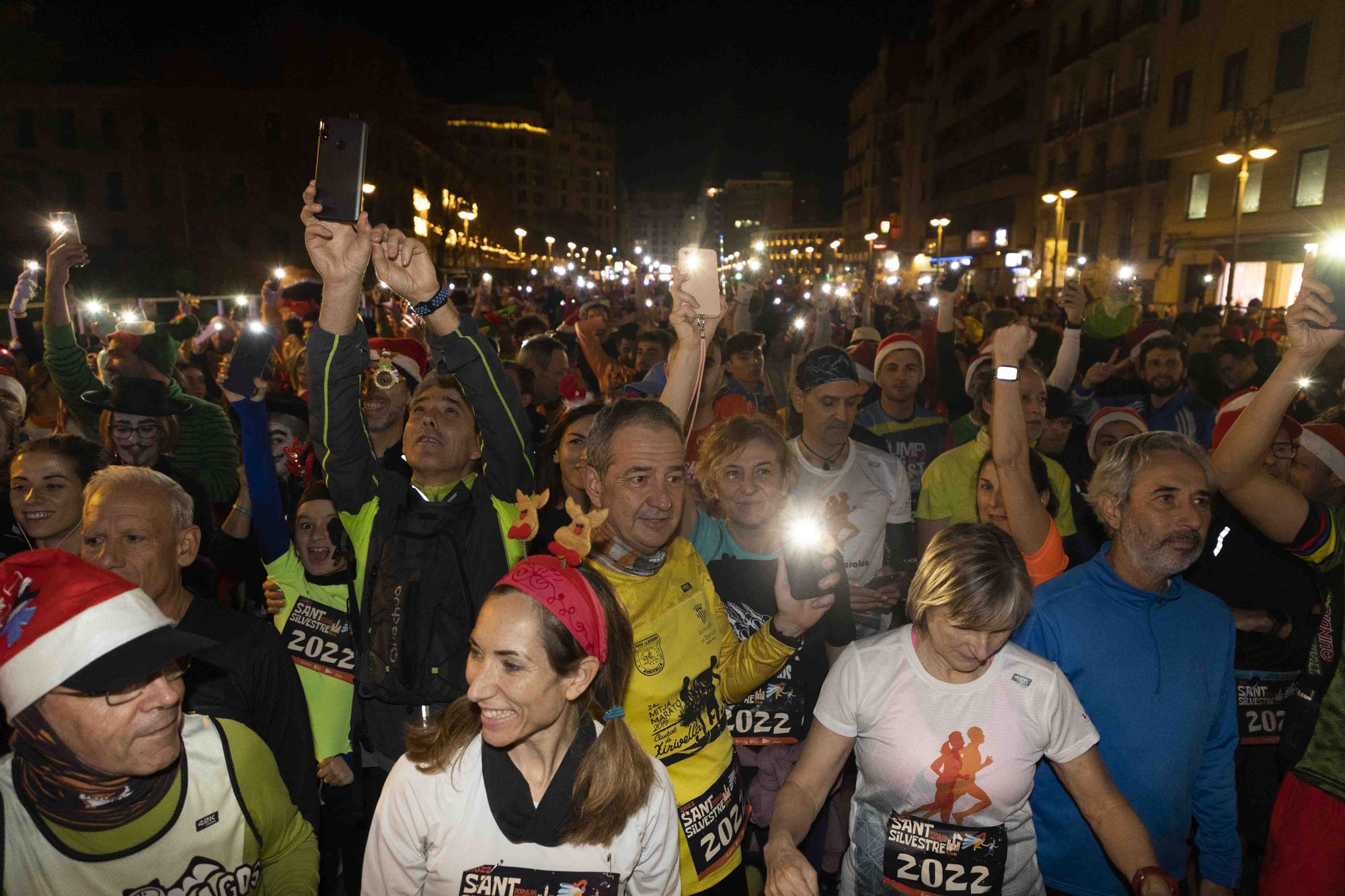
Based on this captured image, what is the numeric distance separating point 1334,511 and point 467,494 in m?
3.34

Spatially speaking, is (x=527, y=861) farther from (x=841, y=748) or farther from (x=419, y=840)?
(x=841, y=748)

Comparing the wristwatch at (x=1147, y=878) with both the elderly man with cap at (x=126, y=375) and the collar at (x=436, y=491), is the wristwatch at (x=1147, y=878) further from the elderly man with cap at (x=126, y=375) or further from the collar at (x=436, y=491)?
the elderly man with cap at (x=126, y=375)

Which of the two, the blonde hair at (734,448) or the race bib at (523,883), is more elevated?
the blonde hair at (734,448)

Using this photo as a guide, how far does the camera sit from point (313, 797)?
9.31ft

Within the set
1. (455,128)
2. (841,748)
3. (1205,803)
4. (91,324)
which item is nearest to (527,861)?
(841,748)

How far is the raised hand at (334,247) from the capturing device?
10.0 feet

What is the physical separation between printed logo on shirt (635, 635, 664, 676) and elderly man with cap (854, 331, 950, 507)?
361 centimetres

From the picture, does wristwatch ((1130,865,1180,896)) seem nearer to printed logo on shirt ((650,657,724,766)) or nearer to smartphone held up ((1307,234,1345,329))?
printed logo on shirt ((650,657,724,766))

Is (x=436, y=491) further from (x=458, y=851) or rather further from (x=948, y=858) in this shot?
(x=948, y=858)

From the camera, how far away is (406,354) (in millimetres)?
5730

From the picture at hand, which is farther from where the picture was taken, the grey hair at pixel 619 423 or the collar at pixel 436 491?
the collar at pixel 436 491

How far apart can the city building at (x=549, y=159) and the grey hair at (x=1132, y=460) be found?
113m

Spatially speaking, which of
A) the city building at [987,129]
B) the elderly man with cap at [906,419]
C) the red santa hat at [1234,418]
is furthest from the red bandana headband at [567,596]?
the city building at [987,129]

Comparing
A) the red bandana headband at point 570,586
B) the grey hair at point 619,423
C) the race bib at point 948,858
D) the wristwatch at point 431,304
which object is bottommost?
the race bib at point 948,858
